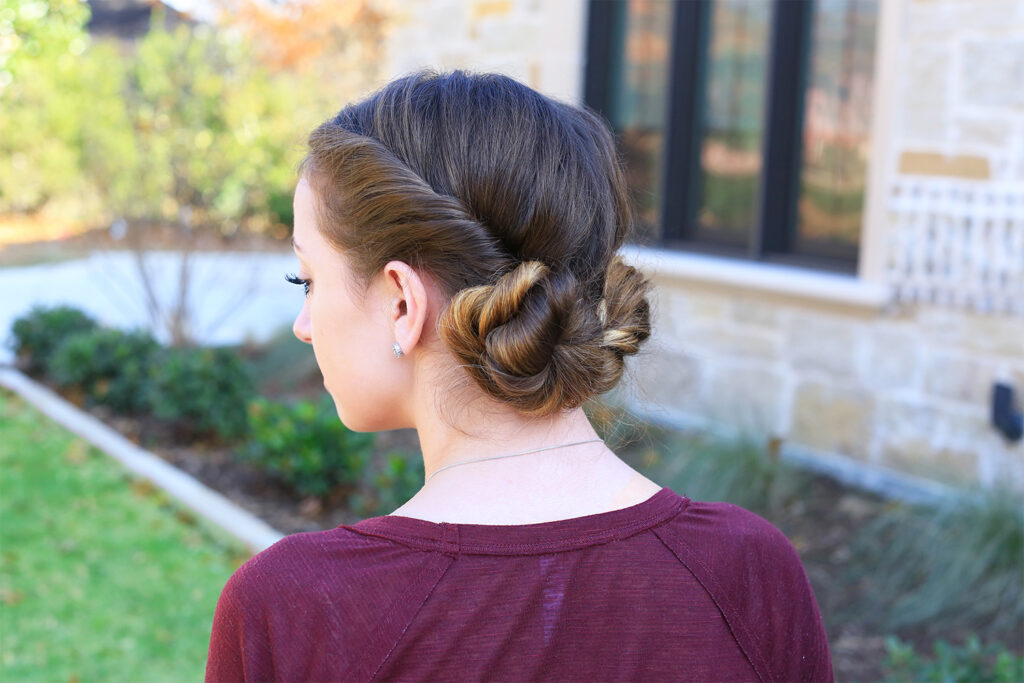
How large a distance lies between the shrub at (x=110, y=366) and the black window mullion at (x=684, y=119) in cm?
332

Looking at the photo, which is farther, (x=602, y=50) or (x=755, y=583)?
(x=602, y=50)

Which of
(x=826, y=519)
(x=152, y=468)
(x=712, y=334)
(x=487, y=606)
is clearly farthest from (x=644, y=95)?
(x=487, y=606)

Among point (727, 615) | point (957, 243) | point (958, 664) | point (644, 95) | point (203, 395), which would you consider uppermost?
point (644, 95)

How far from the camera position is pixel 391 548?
1.07 metres

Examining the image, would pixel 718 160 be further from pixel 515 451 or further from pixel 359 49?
pixel 359 49

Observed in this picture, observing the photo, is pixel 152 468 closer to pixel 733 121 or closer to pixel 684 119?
pixel 684 119

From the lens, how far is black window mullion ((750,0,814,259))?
5.39m

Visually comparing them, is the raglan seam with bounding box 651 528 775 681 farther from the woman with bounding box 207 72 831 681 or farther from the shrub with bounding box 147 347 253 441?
the shrub with bounding box 147 347 253 441

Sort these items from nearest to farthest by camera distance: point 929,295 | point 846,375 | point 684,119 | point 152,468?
1. point 929,295
2. point 846,375
3. point 152,468
4. point 684,119

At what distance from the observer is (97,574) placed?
4.07 metres

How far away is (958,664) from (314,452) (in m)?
2.76

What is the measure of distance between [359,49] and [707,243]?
1166 cm

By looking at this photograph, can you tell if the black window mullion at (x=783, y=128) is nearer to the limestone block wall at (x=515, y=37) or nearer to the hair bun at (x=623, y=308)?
the limestone block wall at (x=515, y=37)

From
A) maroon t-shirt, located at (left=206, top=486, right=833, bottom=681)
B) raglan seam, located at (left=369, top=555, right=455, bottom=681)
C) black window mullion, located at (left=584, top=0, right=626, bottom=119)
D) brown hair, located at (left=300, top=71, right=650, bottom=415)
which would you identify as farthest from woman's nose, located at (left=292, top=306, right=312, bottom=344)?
black window mullion, located at (left=584, top=0, right=626, bottom=119)
